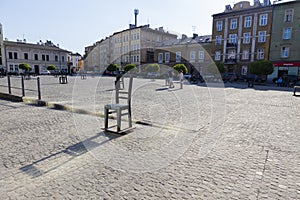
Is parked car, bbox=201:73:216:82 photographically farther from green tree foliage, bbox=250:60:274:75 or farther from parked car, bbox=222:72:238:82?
green tree foliage, bbox=250:60:274:75

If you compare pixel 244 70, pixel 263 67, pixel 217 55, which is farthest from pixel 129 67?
pixel 217 55

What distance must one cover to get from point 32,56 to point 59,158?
214 ft

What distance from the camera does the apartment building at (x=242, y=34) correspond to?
3291 centimetres

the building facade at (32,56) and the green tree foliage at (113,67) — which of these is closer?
the green tree foliage at (113,67)

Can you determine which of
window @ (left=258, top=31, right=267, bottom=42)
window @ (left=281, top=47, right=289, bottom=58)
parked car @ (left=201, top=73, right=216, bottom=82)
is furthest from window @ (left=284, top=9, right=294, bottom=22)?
parked car @ (left=201, top=73, right=216, bottom=82)

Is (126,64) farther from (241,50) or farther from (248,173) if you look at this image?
(241,50)

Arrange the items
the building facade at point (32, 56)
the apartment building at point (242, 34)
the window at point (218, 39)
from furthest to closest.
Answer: the building facade at point (32, 56) < the window at point (218, 39) < the apartment building at point (242, 34)

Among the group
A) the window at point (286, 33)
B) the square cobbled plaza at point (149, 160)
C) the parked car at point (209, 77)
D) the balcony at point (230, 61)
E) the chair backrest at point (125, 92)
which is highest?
the window at point (286, 33)

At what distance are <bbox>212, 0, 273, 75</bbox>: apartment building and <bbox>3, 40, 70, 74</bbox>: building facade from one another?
4933 centimetres

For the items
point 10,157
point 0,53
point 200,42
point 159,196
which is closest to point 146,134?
point 159,196

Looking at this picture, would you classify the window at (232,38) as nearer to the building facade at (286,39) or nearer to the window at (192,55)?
the building facade at (286,39)

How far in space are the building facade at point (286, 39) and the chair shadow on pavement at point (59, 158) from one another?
113ft

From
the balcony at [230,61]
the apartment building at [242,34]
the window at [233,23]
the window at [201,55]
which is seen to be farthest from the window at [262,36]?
the window at [201,55]

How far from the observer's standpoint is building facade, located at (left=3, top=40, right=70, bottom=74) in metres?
53.0
